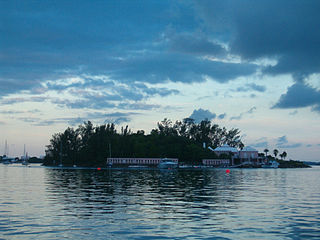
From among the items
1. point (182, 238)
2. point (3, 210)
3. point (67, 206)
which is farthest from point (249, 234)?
point (3, 210)

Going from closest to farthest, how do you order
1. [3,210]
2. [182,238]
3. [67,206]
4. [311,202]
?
[182,238]
[3,210]
[67,206]
[311,202]

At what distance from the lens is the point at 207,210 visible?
3331 centimetres

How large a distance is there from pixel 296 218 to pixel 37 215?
19.9 meters

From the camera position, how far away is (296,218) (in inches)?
1158

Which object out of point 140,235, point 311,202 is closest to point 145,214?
point 140,235

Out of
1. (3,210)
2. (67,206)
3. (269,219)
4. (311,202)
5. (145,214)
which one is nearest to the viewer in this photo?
(269,219)

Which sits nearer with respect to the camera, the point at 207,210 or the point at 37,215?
the point at 37,215

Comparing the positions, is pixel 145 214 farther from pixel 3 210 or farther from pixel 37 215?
pixel 3 210

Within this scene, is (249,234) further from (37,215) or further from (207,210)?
(37,215)

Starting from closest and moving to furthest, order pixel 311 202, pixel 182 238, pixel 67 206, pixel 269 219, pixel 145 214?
pixel 182 238
pixel 269 219
pixel 145 214
pixel 67 206
pixel 311 202

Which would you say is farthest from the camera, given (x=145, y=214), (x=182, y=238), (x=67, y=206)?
(x=67, y=206)

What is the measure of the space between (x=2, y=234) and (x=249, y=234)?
48.6 feet

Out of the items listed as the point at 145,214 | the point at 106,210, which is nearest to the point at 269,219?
the point at 145,214

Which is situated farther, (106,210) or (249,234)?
(106,210)
